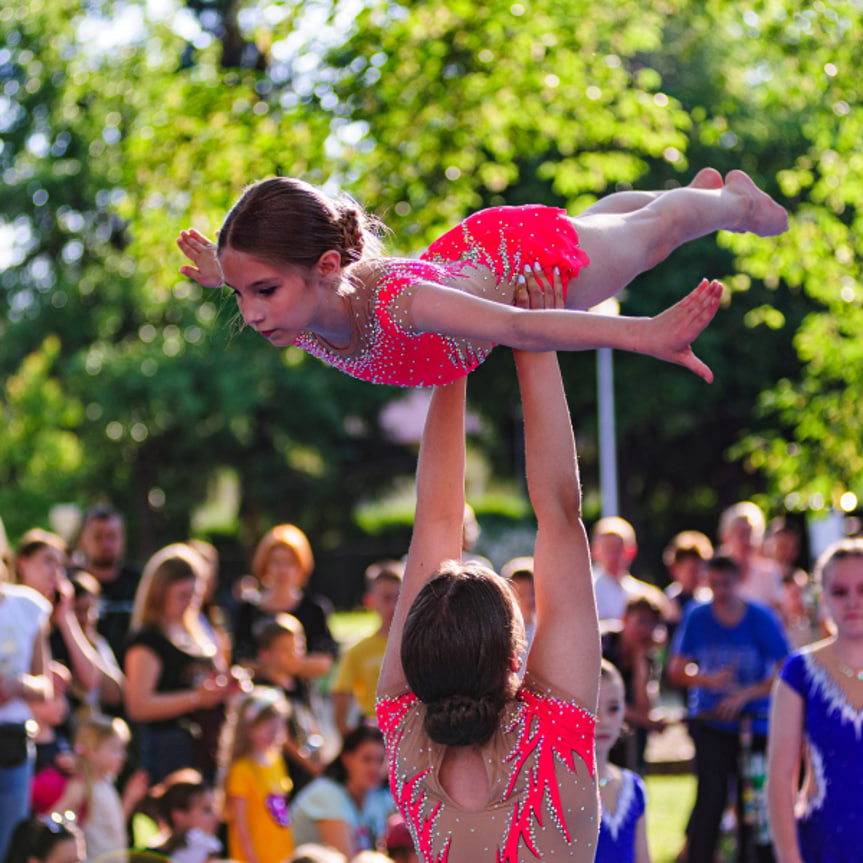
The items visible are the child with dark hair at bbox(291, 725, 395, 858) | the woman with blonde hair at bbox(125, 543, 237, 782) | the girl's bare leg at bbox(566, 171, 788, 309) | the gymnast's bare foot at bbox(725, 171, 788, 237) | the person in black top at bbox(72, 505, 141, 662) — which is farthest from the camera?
the person in black top at bbox(72, 505, 141, 662)

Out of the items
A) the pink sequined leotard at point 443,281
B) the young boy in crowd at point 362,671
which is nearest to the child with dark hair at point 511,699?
the pink sequined leotard at point 443,281


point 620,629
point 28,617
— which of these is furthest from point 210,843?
point 620,629

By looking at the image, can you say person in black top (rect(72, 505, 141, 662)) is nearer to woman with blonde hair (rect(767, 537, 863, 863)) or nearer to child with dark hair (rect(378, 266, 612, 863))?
woman with blonde hair (rect(767, 537, 863, 863))

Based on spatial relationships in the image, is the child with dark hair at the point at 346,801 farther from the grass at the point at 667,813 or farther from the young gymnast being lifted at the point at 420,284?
the young gymnast being lifted at the point at 420,284

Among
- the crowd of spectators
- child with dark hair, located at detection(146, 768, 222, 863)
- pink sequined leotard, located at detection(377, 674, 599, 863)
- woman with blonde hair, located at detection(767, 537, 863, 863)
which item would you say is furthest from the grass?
pink sequined leotard, located at detection(377, 674, 599, 863)

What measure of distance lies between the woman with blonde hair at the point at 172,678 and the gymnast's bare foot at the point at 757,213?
3.18m

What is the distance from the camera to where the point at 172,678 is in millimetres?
5652

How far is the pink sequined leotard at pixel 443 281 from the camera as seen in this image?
264 centimetres

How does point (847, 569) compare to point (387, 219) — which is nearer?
point (847, 569)

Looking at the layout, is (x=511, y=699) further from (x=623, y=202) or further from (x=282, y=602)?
(x=282, y=602)

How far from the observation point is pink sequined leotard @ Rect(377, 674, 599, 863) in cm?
218

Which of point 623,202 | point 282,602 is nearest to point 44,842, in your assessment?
point 282,602

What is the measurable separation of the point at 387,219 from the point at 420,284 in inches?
194

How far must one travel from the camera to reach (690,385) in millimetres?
23219
